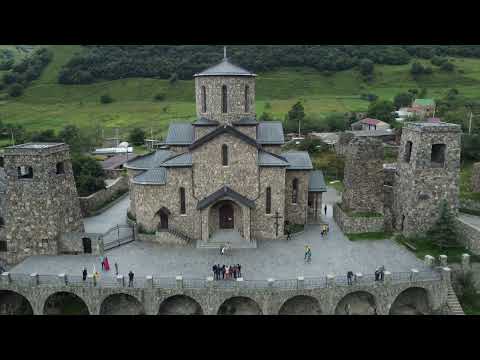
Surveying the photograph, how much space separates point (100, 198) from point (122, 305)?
1811 centimetres

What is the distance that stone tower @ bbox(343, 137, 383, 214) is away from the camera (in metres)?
30.9

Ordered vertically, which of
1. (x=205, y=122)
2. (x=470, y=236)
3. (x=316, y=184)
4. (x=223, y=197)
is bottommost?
(x=470, y=236)

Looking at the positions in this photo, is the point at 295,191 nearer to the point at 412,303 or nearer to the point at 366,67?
the point at 412,303

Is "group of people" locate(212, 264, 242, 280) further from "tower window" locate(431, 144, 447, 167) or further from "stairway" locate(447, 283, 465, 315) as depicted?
"tower window" locate(431, 144, 447, 167)

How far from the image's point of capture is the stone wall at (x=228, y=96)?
98.8 ft

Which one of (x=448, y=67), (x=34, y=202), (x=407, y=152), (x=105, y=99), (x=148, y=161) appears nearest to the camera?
(x=34, y=202)

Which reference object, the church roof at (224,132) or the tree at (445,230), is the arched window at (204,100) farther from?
the tree at (445,230)

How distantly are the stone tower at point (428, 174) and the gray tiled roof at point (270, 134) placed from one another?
10334 millimetres

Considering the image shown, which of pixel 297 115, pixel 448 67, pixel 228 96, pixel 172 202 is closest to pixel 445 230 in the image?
pixel 228 96

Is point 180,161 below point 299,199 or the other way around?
the other way around

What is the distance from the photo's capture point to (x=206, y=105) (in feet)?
101

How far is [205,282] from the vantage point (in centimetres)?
2300

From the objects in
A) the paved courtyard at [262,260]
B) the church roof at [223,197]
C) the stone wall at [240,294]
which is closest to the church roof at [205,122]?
the church roof at [223,197]

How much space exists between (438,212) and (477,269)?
16.4ft
